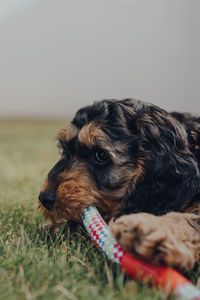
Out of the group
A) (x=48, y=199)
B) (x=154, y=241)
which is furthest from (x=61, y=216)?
(x=154, y=241)

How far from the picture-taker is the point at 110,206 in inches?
120

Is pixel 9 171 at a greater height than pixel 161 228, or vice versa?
pixel 161 228

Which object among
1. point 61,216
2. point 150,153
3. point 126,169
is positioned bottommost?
point 61,216

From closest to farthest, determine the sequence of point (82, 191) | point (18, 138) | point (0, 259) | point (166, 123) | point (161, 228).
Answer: point (161, 228), point (0, 259), point (82, 191), point (166, 123), point (18, 138)

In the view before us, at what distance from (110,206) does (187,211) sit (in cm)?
64

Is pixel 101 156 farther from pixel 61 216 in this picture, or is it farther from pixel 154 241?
pixel 154 241

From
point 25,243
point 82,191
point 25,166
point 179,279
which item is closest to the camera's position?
point 179,279

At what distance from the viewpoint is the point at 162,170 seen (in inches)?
120

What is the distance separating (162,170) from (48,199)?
0.95 metres

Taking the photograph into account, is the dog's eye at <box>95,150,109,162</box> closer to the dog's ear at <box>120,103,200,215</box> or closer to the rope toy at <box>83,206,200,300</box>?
the dog's ear at <box>120,103,200,215</box>

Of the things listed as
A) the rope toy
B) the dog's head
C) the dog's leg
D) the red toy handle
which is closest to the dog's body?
the dog's head

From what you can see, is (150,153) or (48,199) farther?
(150,153)

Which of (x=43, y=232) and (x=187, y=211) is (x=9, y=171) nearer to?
(x=43, y=232)

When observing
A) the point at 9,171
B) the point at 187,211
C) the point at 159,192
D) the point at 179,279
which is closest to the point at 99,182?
the point at 159,192
